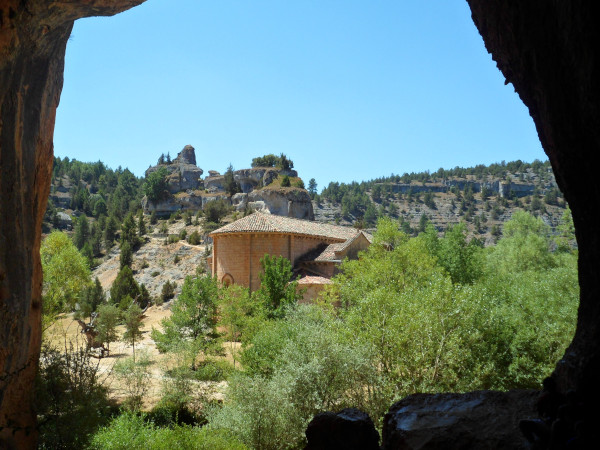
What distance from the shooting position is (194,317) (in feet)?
83.4

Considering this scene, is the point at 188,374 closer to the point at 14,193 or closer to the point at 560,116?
the point at 14,193

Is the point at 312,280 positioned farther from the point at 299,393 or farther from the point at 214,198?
the point at 214,198

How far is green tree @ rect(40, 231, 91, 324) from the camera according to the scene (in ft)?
87.0

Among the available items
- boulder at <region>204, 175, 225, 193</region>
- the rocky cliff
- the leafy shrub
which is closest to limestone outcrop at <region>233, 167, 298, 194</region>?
the rocky cliff

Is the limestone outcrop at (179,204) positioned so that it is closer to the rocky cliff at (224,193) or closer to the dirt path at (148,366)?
the rocky cliff at (224,193)

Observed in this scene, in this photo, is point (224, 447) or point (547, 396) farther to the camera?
point (224, 447)

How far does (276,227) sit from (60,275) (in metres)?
14.5

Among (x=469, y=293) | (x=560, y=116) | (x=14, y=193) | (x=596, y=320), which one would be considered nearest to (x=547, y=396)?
(x=596, y=320)

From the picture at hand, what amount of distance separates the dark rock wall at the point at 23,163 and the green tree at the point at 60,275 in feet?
58.3

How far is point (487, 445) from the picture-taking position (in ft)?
17.0

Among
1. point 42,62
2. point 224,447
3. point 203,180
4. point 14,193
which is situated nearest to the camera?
point 14,193

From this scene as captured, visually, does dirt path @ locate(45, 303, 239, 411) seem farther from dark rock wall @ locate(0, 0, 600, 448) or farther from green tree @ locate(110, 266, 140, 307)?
green tree @ locate(110, 266, 140, 307)

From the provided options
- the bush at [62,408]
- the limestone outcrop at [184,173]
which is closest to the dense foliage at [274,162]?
the limestone outcrop at [184,173]

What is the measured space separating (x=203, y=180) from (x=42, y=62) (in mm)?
95227
